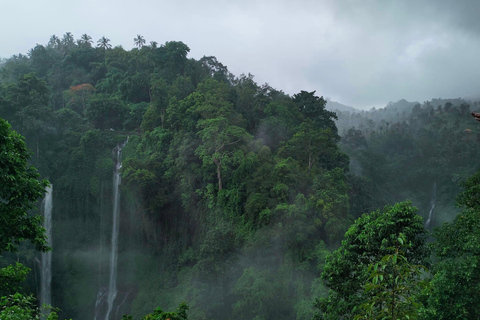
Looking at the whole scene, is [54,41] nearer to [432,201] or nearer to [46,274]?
[46,274]

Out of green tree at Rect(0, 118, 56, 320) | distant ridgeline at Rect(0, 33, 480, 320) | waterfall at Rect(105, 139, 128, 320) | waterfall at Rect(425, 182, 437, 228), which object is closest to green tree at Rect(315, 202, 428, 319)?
distant ridgeline at Rect(0, 33, 480, 320)

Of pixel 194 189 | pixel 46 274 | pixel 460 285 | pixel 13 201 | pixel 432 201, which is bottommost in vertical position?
pixel 46 274

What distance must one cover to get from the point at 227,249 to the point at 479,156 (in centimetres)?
2589

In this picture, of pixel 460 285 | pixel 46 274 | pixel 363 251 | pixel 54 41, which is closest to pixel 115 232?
pixel 46 274

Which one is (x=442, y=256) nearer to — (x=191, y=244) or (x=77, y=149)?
(x=191, y=244)

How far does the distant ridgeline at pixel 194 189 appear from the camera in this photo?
15039 mm

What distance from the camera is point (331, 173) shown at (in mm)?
16531

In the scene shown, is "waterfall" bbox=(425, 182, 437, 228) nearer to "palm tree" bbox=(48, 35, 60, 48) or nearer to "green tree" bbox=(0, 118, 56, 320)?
"green tree" bbox=(0, 118, 56, 320)

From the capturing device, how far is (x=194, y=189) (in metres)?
20.3

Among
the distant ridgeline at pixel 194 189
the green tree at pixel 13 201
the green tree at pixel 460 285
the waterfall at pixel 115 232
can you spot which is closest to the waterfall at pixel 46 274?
the distant ridgeline at pixel 194 189

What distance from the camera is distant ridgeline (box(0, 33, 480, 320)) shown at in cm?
1504

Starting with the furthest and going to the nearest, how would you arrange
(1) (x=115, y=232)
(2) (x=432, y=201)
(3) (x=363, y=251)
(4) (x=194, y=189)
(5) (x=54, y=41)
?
1. (5) (x=54, y=41)
2. (2) (x=432, y=201)
3. (1) (x=115, y=232)
4. (4) (x=194, y=189)
5. (3) (x=363, y=251)

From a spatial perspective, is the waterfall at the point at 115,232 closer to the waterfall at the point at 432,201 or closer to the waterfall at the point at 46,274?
the waterfall at the point at 46,274

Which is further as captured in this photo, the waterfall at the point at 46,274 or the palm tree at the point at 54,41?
the palm tree at the point at 54,41
